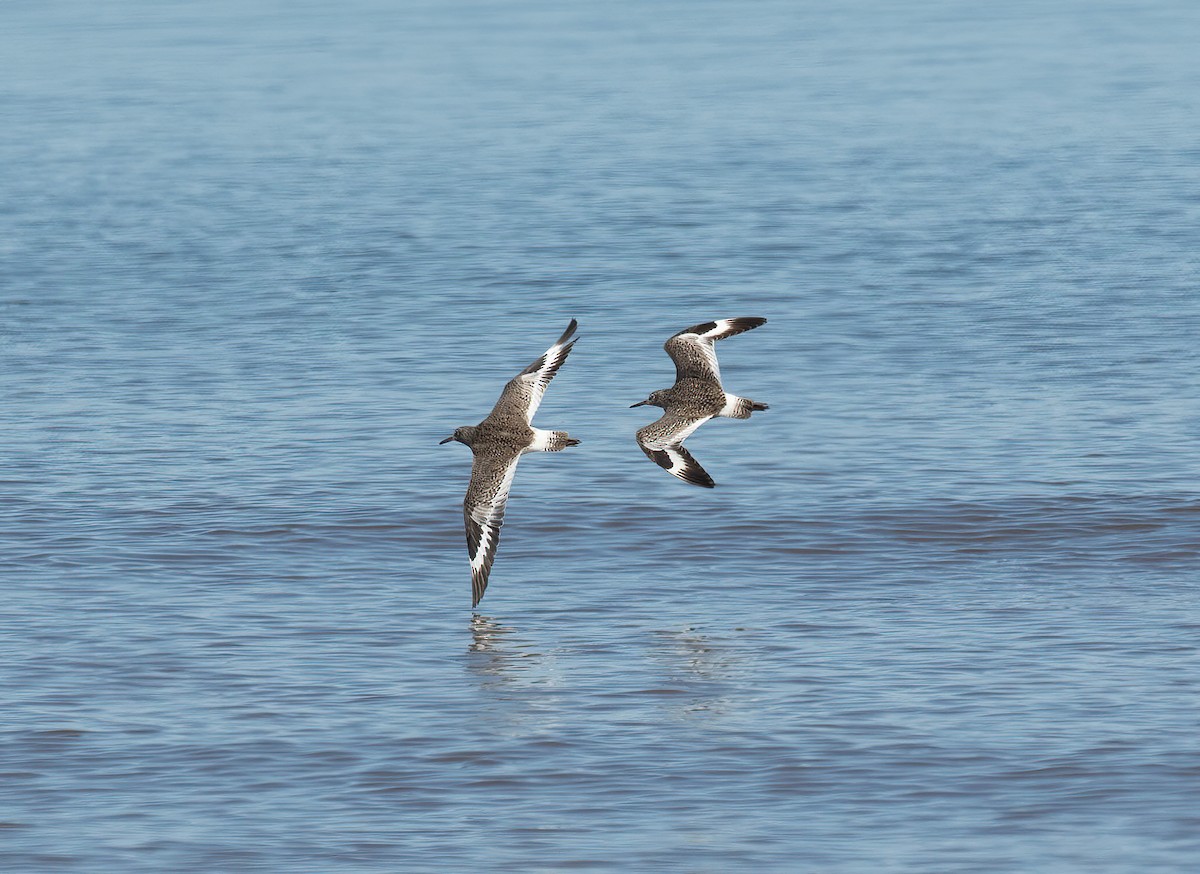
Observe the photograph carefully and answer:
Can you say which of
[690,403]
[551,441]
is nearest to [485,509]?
[551,441]

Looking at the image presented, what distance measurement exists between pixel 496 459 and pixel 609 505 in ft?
16.8

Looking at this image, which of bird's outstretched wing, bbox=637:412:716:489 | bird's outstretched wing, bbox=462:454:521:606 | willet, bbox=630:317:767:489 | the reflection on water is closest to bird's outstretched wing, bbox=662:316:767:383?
willet, bbox=630:317:767:489

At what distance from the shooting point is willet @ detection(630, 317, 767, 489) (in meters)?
18.5

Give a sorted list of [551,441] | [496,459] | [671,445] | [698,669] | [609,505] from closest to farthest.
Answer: [551,441]
[671,445]
[698,669]
[496,459]
[609,505]

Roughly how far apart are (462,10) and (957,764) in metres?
69.8

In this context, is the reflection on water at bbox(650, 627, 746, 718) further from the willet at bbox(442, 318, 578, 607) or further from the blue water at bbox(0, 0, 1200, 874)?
the willet at bbox(442, 318, 578, 607)

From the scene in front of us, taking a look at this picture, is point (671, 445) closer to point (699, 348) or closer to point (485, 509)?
point (699, 348)

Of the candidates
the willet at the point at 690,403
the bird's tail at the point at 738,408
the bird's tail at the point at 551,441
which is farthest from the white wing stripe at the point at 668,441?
the bird's tail at the point at 551,441

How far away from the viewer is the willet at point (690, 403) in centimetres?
1848

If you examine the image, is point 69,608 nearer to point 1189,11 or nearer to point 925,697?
point 925,697

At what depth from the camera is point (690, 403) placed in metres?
19.2

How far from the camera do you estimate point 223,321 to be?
35.9 metres

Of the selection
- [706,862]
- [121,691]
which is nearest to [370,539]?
[121,691]

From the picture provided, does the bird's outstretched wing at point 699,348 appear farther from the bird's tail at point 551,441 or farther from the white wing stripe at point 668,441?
the bird's tail at point 551,441
